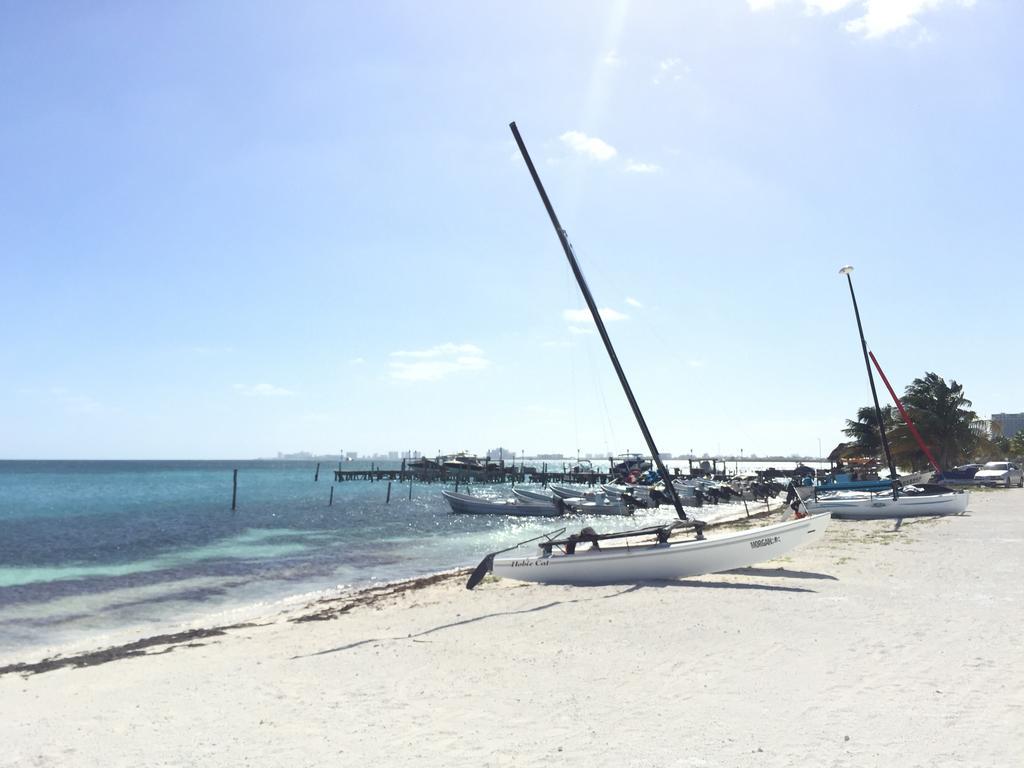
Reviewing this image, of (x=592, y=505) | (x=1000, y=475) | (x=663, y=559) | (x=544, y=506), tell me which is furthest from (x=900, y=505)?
(x=544, y=506)

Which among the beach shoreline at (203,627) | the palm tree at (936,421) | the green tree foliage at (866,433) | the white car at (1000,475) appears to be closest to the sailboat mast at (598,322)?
the beach shoreline at (203,627)

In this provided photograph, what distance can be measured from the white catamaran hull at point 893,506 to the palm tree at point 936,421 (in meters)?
25.6

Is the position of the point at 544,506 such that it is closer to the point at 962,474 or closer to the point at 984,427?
the point at 962,474

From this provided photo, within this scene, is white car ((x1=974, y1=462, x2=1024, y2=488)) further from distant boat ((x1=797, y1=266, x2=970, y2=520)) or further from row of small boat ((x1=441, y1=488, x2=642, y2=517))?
row of small boat ((x1=441, y1=488, x2=642, y2=517))

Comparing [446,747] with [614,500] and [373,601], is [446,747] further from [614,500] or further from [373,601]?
[614,500]

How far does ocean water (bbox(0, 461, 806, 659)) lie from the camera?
18.8 m

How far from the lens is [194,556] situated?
99.0 feet

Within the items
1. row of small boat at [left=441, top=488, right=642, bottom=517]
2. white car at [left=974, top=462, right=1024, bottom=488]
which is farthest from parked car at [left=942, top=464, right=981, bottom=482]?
row of small boat at [left=441, top=488, right=642, bottom=517]

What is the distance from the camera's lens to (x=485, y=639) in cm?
1217

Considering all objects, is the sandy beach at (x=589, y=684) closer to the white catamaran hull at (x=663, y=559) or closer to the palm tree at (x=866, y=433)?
the white catamaran hull at (x=663, y=559)

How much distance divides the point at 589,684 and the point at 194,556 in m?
26.4

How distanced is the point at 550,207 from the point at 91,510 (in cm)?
5268

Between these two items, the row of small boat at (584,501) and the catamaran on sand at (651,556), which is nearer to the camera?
the catamaran on sand at (651,556)

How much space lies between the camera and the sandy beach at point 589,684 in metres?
6.84
